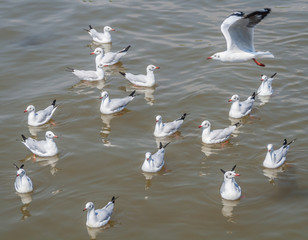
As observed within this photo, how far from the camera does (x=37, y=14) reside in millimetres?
26344

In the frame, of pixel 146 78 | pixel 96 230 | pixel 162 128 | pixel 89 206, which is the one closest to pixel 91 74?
pixel 146 78

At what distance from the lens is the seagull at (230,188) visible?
533 inches

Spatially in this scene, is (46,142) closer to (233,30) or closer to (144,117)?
(144,117)

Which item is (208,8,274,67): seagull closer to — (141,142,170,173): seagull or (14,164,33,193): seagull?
(141,142,170,173): seagull

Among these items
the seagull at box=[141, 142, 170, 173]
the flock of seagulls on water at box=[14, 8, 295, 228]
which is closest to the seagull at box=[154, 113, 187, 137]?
the flock of seagulls on water at box=[14, 8, 295, 228]

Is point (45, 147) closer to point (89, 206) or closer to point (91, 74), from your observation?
point (89, 206)

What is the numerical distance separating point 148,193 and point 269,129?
4996 millimetres

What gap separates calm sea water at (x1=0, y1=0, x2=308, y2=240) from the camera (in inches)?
520

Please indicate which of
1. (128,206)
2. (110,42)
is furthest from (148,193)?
(110,42)

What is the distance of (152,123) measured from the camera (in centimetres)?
1766

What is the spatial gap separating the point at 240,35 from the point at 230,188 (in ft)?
17.5

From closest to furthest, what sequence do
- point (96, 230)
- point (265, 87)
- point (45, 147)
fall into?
1. point (96, 230)
2. point (45, 147)
3. point (265, 87)

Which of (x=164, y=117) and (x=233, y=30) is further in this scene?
(x=164, y=117)

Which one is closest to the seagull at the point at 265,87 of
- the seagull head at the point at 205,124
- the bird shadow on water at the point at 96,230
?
the seagull head at the point at 205,124
